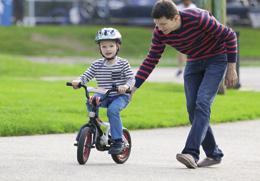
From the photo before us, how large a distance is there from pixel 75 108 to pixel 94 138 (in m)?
5.08

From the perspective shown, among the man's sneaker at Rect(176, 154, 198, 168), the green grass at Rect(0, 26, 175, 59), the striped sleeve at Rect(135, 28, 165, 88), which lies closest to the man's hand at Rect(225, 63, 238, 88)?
the striped sleeve at Rect(135, 28, 165, 88)

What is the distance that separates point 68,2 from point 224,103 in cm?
3134

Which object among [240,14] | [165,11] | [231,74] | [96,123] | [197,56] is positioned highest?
[165,11]

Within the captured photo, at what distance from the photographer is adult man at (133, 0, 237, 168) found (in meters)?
9.36

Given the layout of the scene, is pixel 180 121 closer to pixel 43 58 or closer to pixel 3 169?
pixel 3 169

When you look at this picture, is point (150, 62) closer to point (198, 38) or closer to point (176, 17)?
point (198, 38)

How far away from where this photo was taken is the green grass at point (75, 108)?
1324 cm

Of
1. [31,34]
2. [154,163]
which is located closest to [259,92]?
[154,163]

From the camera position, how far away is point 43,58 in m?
32.5

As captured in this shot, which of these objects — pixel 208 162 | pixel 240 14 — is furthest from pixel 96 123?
pixel 240 14

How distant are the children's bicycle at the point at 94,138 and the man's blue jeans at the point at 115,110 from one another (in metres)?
0.08

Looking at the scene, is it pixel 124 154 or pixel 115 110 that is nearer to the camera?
pixel 115 110

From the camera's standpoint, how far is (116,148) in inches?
390

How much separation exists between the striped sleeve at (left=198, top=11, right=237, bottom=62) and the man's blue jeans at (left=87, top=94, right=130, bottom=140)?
3.43 ft
